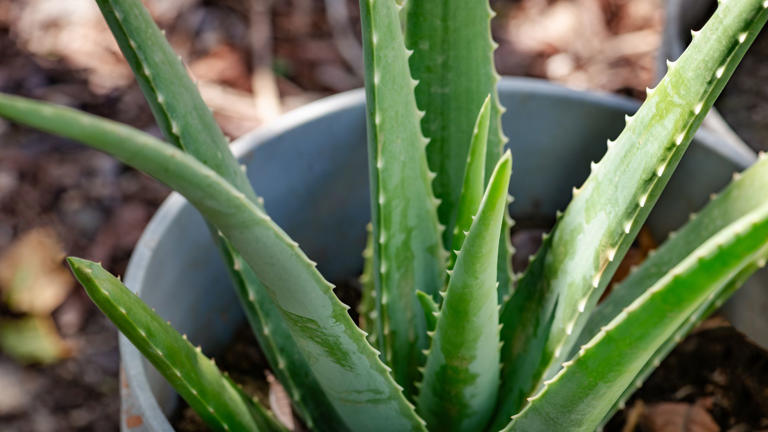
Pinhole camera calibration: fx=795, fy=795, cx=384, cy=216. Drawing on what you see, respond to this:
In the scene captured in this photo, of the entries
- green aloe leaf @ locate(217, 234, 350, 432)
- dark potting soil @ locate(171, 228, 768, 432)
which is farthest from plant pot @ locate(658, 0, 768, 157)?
green aloe leaf @ locate(217, 234, 350, 432)

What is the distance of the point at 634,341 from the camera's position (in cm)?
41

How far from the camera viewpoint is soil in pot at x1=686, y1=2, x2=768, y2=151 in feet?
3.39

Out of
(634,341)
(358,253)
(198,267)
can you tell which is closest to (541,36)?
(358,253)

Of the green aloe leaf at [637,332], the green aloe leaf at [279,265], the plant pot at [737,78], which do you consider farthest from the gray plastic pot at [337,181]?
the green aloe leaf at [637,332]

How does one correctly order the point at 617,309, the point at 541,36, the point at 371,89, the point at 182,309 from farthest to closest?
the point at 541,36 → the point at 182,309 → the point at 617,309 → the point at 371,89

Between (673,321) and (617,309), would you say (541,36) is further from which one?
(673,321)

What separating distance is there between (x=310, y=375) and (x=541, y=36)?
1025 millimetres

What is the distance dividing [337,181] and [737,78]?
1.99 feet

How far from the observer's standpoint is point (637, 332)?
1.33 feet

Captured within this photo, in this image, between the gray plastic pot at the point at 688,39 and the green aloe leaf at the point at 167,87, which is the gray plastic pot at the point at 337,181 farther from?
the green aloe leaf at the point at 167,87

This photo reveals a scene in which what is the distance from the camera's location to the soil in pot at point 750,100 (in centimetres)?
103

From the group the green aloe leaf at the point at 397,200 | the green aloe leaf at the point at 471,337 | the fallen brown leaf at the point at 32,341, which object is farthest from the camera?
the fallen brown leaf at the point at 32,341

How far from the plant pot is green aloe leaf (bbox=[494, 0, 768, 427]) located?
1.24 feet

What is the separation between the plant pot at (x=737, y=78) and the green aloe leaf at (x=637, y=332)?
1.45ft
